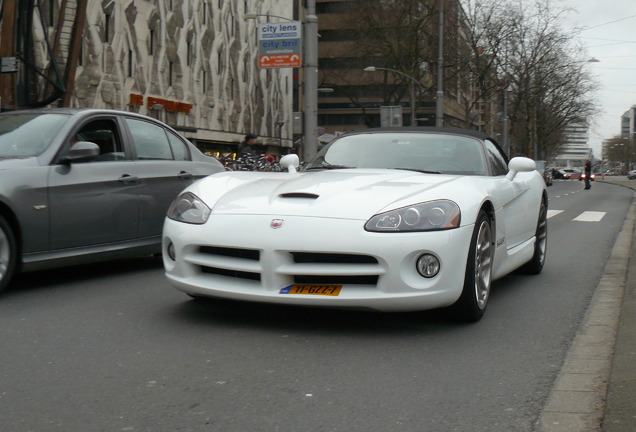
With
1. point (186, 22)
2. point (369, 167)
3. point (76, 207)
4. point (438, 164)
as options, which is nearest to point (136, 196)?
point (76, 207)

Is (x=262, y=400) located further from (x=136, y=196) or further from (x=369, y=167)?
(x=136, y=196)

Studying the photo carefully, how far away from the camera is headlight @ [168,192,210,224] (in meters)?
5.18

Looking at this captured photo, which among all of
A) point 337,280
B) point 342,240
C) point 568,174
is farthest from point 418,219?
point 568,174

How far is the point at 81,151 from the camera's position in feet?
21.1

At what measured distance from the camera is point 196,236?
199 inches

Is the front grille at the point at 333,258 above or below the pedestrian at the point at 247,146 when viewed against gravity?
below

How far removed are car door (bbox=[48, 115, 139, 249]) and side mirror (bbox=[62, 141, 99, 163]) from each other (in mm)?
91

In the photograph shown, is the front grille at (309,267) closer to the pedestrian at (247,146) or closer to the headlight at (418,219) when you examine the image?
the headlight at (418,219)

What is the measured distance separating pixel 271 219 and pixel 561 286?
3237mm

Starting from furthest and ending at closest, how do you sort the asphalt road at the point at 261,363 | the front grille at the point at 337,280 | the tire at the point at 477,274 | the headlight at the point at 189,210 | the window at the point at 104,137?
the window at the point at 104,137 < the headlight at the point at 189,210 < the tire at the point at 477,274 < the front grille at the point at 337,280 < the asphalt road at the point at 261,363

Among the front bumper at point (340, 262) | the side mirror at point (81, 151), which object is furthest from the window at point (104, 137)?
the front bumper at point (340, 262)

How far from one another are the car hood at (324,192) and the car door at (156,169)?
1622 mm

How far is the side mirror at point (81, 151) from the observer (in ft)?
21.1

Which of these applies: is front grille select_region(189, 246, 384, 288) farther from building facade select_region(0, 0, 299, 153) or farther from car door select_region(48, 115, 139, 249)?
building facade select_region(0, 0, 299, 153)
